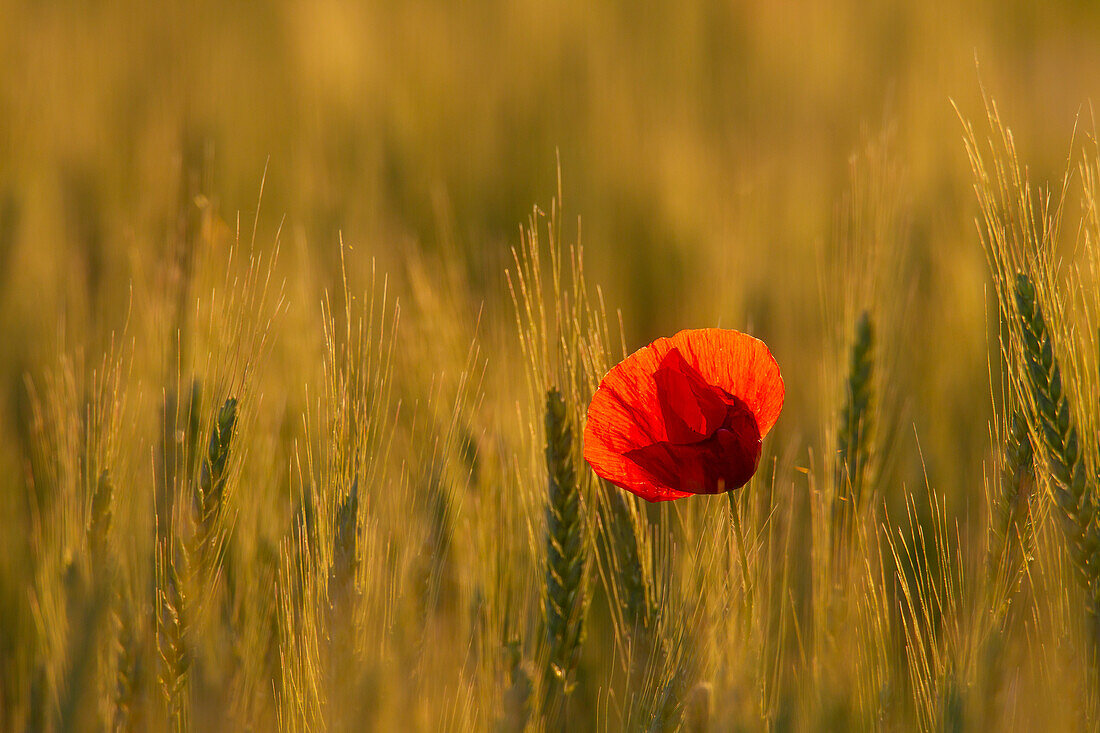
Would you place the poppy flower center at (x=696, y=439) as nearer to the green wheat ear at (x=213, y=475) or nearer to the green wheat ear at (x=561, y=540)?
the green wheat ear at (x=561, y=540)

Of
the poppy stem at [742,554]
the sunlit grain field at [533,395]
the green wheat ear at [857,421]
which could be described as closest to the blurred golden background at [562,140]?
the sunlit grain field at [533,395]

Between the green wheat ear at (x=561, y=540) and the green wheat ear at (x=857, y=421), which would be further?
the green wheat ear at (x=857, y=421)

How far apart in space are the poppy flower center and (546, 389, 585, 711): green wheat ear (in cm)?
10

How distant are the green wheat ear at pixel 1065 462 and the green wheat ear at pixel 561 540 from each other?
1.25ft

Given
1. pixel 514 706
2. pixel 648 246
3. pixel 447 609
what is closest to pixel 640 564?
pixel 514 706

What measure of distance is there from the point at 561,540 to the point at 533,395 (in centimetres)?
22

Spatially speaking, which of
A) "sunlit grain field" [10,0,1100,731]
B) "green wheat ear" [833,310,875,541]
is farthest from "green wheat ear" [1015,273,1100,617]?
"green wheat ear" [833,310,875,541]

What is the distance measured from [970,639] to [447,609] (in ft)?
1.76

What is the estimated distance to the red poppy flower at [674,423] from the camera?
71 cm

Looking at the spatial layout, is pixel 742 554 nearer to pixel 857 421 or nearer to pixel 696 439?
pixel 696 439

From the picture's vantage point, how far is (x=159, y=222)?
160 cm

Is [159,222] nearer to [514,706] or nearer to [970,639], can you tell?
[514,706]

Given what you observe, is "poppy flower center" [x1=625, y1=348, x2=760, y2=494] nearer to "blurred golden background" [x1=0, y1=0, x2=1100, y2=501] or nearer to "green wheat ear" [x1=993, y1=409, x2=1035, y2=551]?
"green wheat ear" [x1=993, y1=409, x2=1035, y2=551]

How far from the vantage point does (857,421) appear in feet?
3.16
